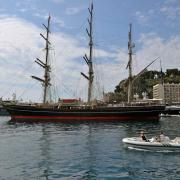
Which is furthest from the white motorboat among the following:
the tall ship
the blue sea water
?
the tall ship

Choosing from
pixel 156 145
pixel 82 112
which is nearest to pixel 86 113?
pixel 82 112

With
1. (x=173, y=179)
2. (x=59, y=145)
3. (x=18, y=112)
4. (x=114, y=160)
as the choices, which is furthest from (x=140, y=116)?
(x=173, y=179)

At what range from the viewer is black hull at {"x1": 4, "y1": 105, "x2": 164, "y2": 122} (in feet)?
278

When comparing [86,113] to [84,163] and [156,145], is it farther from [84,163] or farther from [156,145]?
[84,163]

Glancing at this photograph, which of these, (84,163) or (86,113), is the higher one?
(86,113)

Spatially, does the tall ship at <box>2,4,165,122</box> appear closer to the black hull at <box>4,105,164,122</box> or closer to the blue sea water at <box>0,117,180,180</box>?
the black hull at <box>4,105,164,122</box>

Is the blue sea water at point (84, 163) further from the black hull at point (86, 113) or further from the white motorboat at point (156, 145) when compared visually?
the black hull at point (86, 113)

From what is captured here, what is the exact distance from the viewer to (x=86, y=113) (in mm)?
86312

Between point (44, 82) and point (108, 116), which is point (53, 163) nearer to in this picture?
point (108, 116)

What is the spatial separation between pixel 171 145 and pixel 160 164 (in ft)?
16.1

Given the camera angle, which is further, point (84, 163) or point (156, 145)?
point (156, 145)

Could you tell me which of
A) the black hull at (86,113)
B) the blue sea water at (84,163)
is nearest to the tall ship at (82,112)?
the black hull at (86,113)

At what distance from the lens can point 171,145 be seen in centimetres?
3116

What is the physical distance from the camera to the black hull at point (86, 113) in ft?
278
